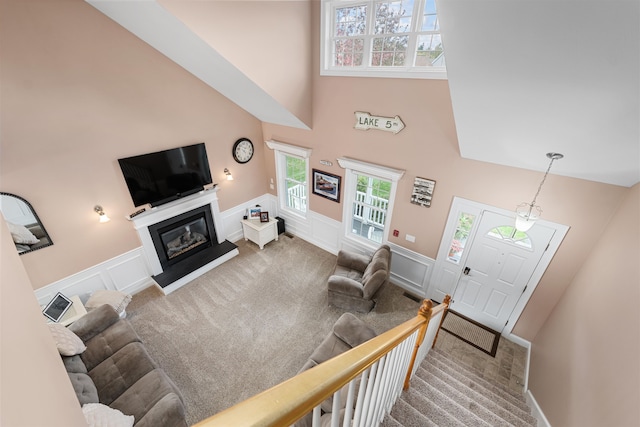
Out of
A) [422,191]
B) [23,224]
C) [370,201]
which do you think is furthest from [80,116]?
[422,191]

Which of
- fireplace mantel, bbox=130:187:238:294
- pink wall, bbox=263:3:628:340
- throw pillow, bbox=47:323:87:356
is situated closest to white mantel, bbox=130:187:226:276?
fireplace mantel, bbox=130:187:238:294

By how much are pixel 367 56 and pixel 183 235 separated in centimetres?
458

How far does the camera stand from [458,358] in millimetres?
3826

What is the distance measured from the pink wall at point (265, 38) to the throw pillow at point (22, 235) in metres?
3.32

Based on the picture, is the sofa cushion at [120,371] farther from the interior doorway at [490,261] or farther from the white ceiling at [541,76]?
the interior doorway at [490,261]

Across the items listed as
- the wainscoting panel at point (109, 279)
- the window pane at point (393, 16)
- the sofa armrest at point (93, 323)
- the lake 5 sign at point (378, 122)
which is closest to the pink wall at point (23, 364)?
the sofa armrest at point (93, 323)

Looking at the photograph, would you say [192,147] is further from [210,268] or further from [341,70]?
[341,70]

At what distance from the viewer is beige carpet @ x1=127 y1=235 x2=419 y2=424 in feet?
11.6

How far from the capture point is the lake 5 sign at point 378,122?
3941 millimetres

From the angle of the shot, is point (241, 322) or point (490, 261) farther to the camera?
point (241, 322)

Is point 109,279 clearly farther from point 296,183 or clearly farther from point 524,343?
point 524,343

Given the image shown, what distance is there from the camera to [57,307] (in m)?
3.72

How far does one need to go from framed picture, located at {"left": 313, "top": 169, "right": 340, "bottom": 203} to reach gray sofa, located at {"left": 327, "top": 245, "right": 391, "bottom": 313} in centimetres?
136

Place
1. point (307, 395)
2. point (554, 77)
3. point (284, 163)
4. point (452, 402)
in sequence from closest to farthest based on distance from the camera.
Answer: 1. point (307, 395)
2. point (554, 77)
3. point (452, 402)
4. point (284, 163)
